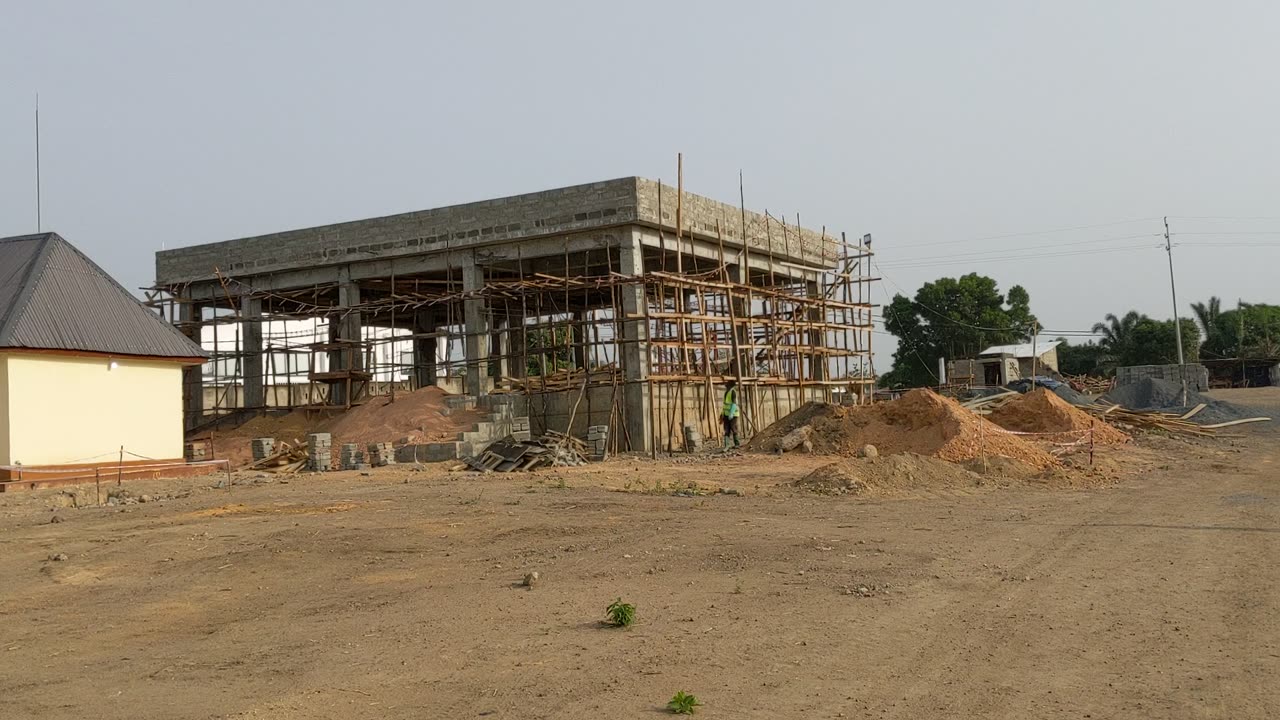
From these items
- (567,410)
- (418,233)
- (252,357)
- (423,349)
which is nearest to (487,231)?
(418,233)

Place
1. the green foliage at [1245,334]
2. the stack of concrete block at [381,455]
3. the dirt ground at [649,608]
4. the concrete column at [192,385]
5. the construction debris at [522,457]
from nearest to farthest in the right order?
the dirt ground at [649,608]
the construction debris at [522,457]
the stack of concrete block at [381,455]
the concrete column at [192,385]
the green foliage at [1245,334]

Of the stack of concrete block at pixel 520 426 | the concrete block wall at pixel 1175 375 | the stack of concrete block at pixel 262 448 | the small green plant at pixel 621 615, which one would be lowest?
the small green plant at pixel 621 615

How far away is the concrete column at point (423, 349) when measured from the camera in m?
37.4

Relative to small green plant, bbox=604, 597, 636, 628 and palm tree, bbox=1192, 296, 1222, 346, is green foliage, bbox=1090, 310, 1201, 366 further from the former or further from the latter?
small green plant, bbox=604, 597, 636, 628

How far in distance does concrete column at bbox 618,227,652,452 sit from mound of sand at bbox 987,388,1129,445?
8.60 m

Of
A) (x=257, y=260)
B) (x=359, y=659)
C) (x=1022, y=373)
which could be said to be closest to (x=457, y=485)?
(x=359, y=659)

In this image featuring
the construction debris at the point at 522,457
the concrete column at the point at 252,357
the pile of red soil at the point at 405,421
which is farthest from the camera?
the concrete column at the point at 252,357

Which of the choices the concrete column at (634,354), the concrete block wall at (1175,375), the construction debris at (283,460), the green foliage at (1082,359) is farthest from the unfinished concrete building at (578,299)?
the green foliage at (1082,359)

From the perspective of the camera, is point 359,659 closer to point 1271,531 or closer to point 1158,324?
point 1271,531

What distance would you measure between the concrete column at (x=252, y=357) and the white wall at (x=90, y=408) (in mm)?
9723

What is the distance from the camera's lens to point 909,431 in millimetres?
22500

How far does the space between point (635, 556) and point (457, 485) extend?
7.76 meters

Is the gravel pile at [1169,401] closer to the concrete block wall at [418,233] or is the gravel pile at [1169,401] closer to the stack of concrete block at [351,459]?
the concrete block wall at [418,233]

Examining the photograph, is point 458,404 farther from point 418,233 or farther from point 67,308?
point 67,308
